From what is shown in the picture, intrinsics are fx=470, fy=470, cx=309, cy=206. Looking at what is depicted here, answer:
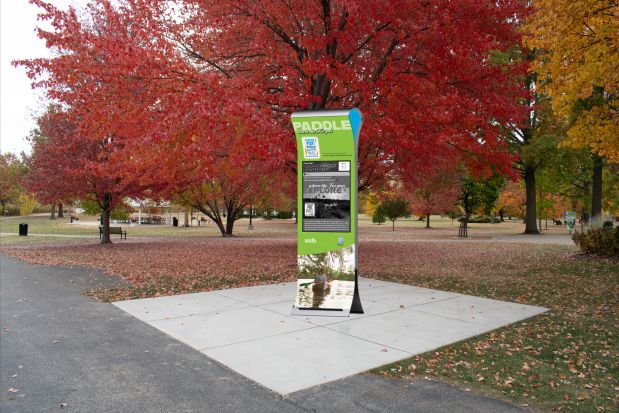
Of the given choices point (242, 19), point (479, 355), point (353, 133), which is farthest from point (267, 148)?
point (479, 355)

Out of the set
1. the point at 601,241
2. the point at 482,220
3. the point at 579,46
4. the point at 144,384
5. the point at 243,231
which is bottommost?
the point at 144,384

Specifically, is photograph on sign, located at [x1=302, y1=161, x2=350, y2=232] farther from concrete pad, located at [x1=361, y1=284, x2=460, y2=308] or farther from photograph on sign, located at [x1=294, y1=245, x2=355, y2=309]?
concrete pad, located at [x1=361, y1=284, x2=460, y2=308]

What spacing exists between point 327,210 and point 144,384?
382 cm

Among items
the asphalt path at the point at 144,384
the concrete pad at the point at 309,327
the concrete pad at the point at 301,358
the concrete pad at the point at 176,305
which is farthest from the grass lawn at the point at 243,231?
the concrete pad at the point at 301,358

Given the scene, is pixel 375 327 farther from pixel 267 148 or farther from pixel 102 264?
pixel 102 264

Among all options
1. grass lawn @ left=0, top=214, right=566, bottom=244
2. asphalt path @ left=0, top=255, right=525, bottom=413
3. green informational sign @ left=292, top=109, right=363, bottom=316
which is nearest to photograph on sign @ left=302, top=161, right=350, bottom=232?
green informational sign @ left=292, top=109, right=363, bottom=316

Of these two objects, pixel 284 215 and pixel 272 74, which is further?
pixel 284 215

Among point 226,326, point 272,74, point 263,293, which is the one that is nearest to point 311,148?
point 226,326

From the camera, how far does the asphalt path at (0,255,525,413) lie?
417 centimetres

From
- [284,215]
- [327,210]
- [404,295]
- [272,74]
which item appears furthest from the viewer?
[284,215]

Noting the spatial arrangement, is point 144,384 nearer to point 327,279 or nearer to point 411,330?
point 327,279

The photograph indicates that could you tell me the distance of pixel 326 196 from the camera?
7488mm

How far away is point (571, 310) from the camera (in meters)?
8.27

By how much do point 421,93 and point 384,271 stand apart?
491 centimetres
